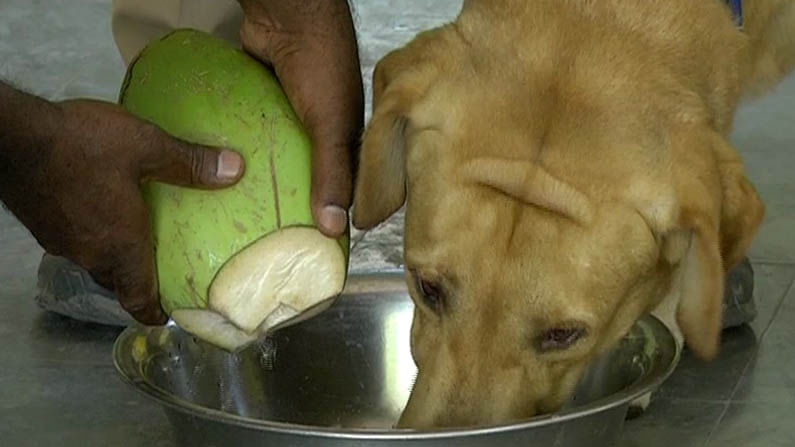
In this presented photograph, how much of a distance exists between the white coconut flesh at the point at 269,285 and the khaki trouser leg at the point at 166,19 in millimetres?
1339

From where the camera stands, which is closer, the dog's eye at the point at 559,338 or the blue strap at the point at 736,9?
the dog's eye at the point at 559,338

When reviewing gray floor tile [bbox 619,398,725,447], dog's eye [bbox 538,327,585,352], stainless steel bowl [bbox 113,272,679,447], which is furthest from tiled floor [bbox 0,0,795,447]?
dog's eye [bbox 538,327,585,352]

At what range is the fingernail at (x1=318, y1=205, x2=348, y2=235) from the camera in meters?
2.77

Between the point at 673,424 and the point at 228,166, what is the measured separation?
4.31ft

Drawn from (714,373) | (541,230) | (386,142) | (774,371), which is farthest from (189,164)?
(774,371)

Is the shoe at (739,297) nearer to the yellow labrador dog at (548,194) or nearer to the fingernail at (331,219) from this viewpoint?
the yellow labrador dog at (548,194)

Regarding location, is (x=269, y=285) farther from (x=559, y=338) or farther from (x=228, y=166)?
(x=559, y=338)

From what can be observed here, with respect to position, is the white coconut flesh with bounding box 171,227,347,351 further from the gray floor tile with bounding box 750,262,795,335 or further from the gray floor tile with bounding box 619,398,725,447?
the gray floor tile with bounding box 750,262,795,335

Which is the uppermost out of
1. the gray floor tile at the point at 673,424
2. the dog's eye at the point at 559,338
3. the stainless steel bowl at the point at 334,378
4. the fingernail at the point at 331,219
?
the fingernail at the point at 331,219

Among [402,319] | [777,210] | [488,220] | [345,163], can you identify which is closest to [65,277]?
[402,319]

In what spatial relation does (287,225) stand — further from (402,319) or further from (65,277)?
(65,277)

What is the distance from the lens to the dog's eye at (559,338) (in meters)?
2.68

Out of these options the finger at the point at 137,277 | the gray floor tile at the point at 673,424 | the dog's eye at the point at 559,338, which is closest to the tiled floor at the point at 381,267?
the gray floor tile at the point at 673,424

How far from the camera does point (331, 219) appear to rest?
2770mm
